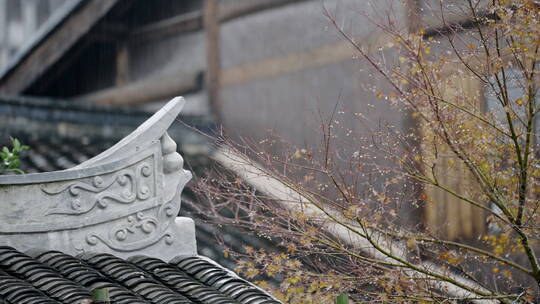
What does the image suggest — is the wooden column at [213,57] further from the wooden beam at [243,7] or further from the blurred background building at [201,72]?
the wooden beam at [243,7]

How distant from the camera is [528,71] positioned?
6.32 meters

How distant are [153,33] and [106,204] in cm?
926

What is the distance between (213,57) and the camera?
14.2 meters

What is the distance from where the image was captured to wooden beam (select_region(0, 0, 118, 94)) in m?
15.1

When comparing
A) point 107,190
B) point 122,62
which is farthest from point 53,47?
point 107,190

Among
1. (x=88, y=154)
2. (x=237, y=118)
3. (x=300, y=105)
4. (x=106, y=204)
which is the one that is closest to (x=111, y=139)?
(x=88, y=154)

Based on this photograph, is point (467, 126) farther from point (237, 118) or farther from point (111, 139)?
point (111, 139)

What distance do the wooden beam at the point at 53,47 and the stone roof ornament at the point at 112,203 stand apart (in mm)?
8601

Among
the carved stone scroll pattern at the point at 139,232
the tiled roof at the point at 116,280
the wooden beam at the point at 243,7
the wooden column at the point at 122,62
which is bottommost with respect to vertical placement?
the tiled roof at the point at 116,280

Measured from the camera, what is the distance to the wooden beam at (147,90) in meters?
14.7

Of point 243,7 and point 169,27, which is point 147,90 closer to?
point 169,27

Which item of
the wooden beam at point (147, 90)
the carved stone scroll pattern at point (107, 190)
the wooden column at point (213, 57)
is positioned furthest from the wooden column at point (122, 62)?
the carved stone scroll pattern at point (107, 190)

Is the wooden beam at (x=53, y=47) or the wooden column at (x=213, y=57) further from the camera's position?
the wooden beam at (x=53, y=47)

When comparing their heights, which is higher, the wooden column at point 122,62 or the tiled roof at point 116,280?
the wooden column at point 122,62
